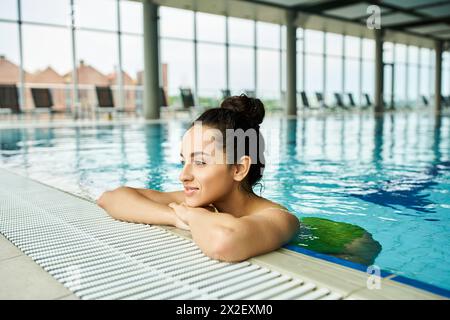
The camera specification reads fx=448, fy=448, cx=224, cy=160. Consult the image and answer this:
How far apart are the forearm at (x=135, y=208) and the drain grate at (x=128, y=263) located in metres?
0.04

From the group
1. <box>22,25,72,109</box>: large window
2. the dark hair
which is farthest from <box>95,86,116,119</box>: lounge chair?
the dark hair

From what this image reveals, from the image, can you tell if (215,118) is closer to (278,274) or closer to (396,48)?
(278,274)

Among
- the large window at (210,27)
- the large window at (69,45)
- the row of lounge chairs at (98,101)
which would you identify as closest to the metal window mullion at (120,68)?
the large window at (69,45)

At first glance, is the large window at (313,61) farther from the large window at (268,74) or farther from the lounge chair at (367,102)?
the lounge chair at (367,102)

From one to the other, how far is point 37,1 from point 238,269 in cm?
1482

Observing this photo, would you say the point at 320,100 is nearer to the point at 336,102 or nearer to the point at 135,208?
Answer: the point at 336,102

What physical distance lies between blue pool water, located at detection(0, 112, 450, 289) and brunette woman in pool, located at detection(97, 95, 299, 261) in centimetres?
65

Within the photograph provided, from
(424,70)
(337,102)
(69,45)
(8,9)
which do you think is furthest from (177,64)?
(424,70)

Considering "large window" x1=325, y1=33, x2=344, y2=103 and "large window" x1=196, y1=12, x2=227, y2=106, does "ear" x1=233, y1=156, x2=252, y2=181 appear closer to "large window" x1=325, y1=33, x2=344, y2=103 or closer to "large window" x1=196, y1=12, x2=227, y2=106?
"large window" x1=196, y1=12, x2=227, y2=106

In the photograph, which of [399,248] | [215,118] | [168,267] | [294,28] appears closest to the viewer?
[168,267]

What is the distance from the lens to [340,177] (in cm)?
448

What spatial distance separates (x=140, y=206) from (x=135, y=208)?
4cm
